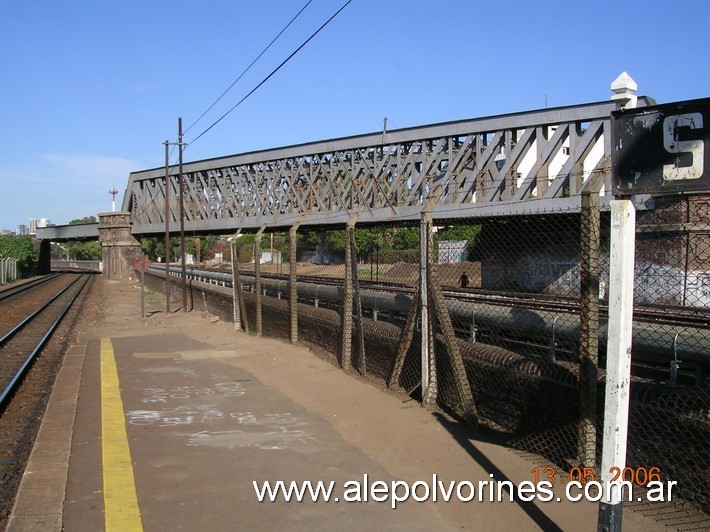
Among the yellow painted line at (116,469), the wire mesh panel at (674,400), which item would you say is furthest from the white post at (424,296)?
the yellow painted line at (116,469)

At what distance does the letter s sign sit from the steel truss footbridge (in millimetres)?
1287

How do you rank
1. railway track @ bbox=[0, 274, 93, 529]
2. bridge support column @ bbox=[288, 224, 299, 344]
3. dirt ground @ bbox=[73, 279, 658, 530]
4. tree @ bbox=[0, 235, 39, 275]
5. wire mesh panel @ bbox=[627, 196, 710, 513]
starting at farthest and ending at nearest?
tree @ bbox=[0, 235, 39, 275] < bridge support column @ bbox=[288, 224, 299, 344] < railway track @ bbox=[0, 274, 93, 529] < dirt ground @ bbox=[73, 279, 658, 530] < wire mesh panel @ bbox=[627, 196, 710, 513]

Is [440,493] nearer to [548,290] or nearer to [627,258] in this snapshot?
[627,258]

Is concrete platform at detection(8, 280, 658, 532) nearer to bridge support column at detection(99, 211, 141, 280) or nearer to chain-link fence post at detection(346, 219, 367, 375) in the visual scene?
chain-link fence post at detection(346, 219, 367, 375)

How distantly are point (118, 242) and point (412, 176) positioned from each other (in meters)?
40.2

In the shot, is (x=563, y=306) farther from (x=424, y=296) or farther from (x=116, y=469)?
(x=116, y=469)

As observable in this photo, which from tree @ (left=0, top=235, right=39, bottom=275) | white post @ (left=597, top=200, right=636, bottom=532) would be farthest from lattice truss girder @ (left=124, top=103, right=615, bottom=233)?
tree @ (left=0, top=235, right=39, bottom=275)

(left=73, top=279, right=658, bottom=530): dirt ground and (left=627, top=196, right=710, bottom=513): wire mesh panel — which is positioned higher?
(left=627, top=196, right=710, bottom=513): wire mesh panel

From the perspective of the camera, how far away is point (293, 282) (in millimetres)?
12766

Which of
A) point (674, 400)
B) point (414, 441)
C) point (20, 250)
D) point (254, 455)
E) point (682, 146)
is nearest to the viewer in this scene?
point (682, 146)

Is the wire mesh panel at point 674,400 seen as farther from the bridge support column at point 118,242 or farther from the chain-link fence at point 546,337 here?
the bridge support column at point 118,242

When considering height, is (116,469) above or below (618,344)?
below

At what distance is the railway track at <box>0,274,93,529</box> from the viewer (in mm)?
6981

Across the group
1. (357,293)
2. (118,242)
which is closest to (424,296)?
(357,293)
